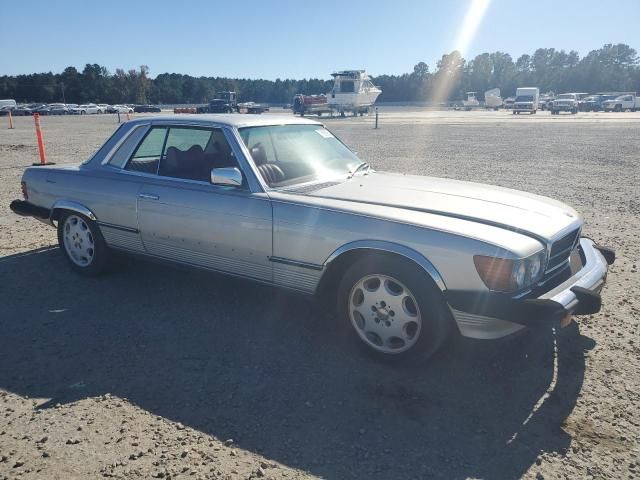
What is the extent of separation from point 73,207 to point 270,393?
9.48 ft

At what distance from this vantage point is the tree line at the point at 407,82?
92500mm

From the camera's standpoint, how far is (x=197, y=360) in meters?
3.43

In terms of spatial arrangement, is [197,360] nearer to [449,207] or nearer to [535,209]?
[449,207]

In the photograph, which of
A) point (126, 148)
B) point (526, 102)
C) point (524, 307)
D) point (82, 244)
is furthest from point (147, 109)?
point (524, 307)

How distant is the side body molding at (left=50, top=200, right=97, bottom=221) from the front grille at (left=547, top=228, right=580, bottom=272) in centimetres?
377

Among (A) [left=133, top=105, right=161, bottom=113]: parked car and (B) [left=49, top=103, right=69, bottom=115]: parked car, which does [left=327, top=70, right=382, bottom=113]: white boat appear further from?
(B) [left=49, top=103, right=69, bottom=115]: parked car

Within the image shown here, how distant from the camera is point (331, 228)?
131 inches

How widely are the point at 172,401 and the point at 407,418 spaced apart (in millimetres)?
1340

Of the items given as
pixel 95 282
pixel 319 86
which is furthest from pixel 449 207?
pixel 319 86

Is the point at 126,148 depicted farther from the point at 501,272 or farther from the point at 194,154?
the point at 501,272

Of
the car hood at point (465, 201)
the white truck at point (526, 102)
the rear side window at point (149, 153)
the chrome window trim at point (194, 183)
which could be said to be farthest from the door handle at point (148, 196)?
the white truck at point (526, 102)

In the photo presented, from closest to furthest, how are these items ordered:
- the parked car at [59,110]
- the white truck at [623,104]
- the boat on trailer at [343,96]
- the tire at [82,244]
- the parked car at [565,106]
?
the tire at [82,244] < the boat on trailer at [343,96] < the parked car at [565,106] < the white truck at [623,104] < the parked car at [59,110]

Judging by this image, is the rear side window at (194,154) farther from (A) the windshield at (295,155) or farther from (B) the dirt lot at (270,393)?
(B) the dirt lot at (270,393)

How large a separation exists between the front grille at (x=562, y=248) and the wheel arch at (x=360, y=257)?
2.67 ft
